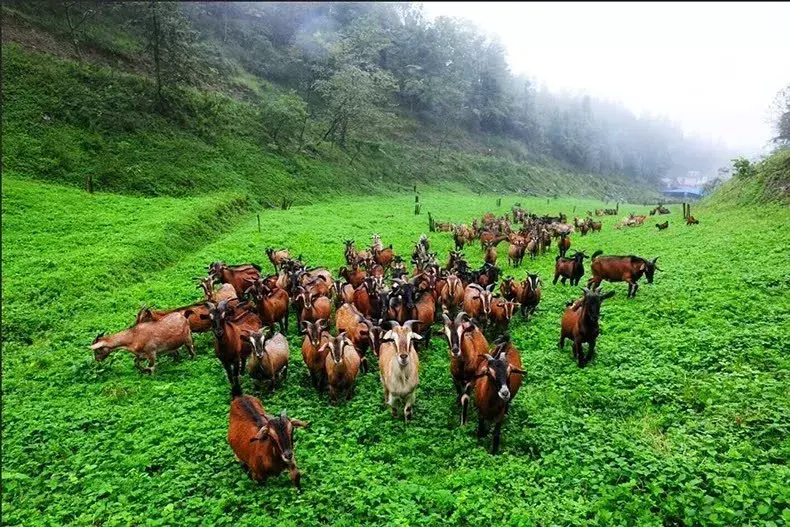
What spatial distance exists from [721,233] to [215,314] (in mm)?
21589

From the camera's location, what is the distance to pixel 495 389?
25.4ft

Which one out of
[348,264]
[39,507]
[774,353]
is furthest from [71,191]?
[774,353]

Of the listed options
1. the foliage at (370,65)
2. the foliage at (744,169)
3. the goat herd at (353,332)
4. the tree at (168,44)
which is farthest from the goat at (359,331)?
the foliage at (744,169)

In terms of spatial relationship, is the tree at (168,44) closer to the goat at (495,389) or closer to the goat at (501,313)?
the goat at (501,313)

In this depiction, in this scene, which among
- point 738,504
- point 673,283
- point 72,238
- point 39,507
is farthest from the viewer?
point 72,238

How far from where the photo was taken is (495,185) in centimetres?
7088

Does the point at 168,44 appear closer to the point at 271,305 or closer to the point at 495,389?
the point at 271,305

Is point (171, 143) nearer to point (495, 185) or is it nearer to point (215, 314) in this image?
point (215, 314)

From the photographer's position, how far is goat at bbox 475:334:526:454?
757 cm

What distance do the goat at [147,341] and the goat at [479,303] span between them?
6.99 m

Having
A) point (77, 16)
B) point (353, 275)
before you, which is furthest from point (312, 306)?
point (77, 16)

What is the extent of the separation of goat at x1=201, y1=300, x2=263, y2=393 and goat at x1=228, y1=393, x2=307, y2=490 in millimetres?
2550

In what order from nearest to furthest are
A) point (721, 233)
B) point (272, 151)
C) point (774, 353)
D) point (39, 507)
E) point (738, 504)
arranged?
point (738, 504)
point (39, 507)
point (774, 353)
point (721, 233)
point (272, 151)

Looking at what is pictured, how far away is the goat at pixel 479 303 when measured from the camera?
12344 millimetres
